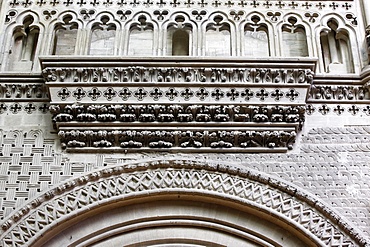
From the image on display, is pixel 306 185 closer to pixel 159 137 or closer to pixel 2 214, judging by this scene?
pixel 159 137

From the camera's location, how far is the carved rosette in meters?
7.41

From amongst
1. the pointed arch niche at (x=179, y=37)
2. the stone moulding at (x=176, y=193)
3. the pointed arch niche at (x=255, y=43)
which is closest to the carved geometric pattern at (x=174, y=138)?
the stone moulding at (x=176, y=193)

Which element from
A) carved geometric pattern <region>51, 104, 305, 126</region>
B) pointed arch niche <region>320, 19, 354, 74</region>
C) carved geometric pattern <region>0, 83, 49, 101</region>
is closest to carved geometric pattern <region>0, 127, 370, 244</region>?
carved geometric pattern <region>51, 104, 305, 126</region>

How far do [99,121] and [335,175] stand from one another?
8.58 feet

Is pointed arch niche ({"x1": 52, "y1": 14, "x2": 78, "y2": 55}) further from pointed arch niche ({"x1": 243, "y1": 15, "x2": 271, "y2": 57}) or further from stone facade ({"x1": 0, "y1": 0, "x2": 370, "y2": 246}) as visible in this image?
pointed arch niche ({"x1": 243, "y1": 15, "x2": 271, "y2": 57})

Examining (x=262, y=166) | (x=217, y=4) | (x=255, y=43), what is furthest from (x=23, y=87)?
(x=255, y=43)

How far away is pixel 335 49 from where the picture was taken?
845 centimetres

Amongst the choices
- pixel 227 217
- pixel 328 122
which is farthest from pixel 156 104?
pixel 328 122

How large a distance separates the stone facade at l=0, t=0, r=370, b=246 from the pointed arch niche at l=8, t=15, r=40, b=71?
0.09 feet

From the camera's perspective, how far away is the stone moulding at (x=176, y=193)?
6.88 metres

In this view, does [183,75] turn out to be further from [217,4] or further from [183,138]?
[217,4]

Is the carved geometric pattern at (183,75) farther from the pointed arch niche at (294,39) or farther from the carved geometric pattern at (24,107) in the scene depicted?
the pointed arch niche at (294,39)

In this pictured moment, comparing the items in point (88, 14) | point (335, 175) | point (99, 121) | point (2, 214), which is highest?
point (88, 14)

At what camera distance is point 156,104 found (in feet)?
24.4
